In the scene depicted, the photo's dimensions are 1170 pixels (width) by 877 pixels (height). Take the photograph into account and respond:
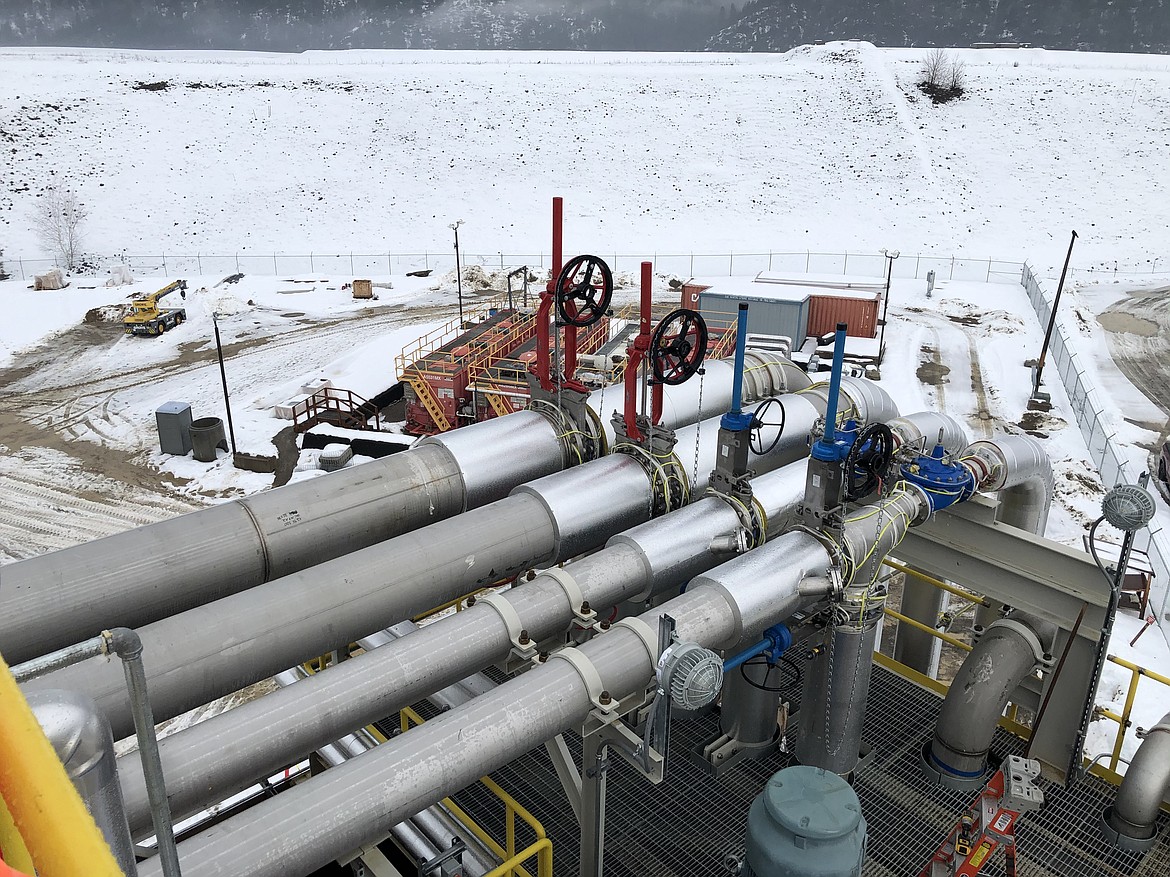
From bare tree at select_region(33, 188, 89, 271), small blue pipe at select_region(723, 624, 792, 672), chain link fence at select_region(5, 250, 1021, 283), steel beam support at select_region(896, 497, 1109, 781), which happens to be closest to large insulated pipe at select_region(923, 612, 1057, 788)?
steel beam support at select_region(896, 497, 1109, 781)

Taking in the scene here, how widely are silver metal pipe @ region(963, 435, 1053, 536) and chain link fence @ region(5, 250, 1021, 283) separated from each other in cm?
3997

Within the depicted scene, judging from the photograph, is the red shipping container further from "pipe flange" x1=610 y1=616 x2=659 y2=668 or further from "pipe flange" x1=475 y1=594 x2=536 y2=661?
"pipe flange" x1=475 y1=594 x2=536 y2=661

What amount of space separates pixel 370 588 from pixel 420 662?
41.6 inches

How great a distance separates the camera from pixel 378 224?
59.4 metres

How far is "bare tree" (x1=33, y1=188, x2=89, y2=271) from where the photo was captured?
176 ft

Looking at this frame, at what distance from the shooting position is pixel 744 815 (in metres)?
10.3

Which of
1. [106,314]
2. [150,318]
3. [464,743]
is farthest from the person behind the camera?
[106,314]

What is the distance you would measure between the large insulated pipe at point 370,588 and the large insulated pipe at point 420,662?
22.0 inches

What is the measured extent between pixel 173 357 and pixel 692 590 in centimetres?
3231

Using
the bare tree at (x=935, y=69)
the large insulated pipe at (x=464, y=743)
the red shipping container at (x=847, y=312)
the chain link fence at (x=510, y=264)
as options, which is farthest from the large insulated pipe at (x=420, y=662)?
the bare tree at (x=935, y=69)

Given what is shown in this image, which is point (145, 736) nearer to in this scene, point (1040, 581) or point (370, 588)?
point (370, 588)

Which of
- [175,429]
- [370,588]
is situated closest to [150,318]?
[175,429]

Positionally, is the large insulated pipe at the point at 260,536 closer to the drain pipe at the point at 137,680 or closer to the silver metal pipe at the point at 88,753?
the drain pipe at the point at 137,680

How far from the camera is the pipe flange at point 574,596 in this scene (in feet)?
25.3
